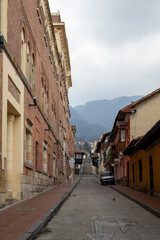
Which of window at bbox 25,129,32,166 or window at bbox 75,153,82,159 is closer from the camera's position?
window at bbox 25,129,32,166

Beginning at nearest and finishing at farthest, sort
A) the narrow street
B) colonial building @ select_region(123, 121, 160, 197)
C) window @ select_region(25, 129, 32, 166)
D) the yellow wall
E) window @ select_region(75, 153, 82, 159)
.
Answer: the narrow street < colonial building @ select_region(123, 121, 160, 197) < the yellow wall < window @ select_region(25, 129, 32, 166) < window @ select_region(75, 153, 82, 159)

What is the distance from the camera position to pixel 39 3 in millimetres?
23547

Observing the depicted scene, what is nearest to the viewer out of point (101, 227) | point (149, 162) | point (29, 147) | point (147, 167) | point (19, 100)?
point (101, 227)

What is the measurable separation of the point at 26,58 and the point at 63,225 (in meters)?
11.1

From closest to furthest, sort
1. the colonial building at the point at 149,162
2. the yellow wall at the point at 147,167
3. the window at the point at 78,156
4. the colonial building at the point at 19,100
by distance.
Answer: the colonial building at the point at 19,100 < the colonial building at the point at 149,162 < the yellow wall at the point at 147,167 < the window at the point at 78,156

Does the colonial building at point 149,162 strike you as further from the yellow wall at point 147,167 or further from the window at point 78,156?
the window at point 78,156

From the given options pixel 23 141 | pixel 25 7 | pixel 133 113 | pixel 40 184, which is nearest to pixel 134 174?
pixel 133 113

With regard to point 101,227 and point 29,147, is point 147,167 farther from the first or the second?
point 101,227

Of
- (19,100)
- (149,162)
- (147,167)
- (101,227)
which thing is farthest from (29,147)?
(101,227)

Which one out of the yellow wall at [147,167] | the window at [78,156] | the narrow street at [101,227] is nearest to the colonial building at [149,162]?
the yellow wall at [147,167]

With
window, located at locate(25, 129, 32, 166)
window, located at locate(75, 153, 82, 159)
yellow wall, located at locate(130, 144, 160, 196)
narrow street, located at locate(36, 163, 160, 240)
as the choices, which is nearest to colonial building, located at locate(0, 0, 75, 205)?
window, located at locate(25, 129, 32, 166)

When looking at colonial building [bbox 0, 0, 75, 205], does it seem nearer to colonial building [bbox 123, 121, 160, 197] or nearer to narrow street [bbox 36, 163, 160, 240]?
narrow street [bbox 36, 163, 160, 240]

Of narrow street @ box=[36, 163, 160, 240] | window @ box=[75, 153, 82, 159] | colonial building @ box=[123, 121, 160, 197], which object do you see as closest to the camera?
narrow street @ box=[36, 163, 160, 240]

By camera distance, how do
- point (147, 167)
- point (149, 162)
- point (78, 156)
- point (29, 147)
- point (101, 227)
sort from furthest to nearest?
point (78, 156)
point (147, 167)
point (149, 162)
point (29, 147)
point (101, 227)
